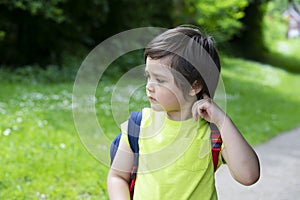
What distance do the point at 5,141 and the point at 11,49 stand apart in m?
7.85

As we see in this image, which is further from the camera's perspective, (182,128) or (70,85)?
(70,85)

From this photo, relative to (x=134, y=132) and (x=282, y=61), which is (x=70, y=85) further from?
(x=282, y=61)

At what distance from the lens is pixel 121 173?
215cm

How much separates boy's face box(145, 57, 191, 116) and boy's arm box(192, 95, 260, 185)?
11 centimetres

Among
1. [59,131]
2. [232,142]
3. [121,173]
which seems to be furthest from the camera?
[59,131]

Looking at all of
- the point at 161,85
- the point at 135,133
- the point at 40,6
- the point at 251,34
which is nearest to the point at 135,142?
Result: the point at 135,133

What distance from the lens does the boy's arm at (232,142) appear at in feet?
6.25

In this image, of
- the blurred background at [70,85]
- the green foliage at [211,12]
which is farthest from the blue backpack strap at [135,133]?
the green foliage at [211,12]

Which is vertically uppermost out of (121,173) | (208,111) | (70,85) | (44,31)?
(208,111)

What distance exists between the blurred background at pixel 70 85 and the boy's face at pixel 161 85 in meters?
0.34

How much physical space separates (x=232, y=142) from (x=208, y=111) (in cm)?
14

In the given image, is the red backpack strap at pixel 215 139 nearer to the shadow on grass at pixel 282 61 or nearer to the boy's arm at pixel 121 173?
the boy's arm at pixel 121 173

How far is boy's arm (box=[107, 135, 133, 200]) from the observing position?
2123 mm

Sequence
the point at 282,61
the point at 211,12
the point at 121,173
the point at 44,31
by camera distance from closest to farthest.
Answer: the point at 121,173, the point at 44,31, the point at 211,12, the point at 282,61
